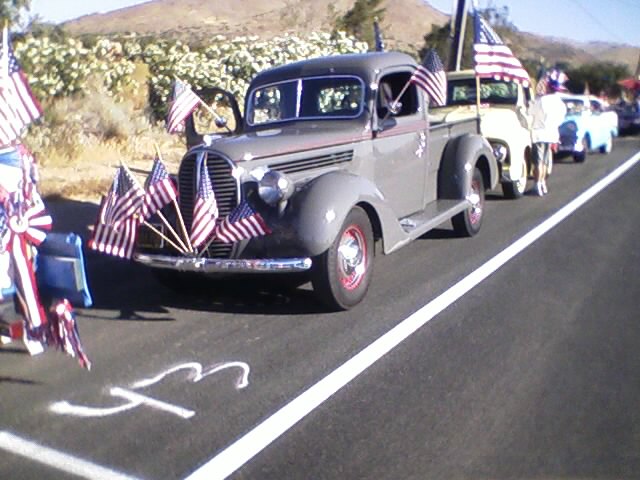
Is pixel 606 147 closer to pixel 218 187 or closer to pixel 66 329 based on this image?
pixel 218 187

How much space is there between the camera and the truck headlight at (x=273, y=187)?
269 inches

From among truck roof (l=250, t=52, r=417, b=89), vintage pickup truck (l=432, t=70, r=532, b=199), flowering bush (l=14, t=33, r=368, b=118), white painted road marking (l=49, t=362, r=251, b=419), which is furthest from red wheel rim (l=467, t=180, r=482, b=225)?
flowering bush (l=14, t=33, r=368, b=118)

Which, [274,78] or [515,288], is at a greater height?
[274,78]

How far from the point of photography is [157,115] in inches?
762

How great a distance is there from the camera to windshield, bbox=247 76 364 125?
332 inches

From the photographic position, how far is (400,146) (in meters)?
8.58

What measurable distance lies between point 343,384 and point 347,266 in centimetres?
183

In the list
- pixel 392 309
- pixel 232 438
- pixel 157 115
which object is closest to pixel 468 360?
pixel 392 309

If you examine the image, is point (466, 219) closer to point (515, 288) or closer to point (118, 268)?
point (515, 288)

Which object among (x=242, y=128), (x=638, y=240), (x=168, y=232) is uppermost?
(x=242, y=128)

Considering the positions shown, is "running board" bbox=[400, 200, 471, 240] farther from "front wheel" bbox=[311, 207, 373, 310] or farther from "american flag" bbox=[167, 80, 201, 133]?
"american flag" bbox=[167, 80, 201, 133]

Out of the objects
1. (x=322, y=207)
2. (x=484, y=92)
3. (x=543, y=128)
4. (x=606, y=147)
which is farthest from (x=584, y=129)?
(x=322, y=207)

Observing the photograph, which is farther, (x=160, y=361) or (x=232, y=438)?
(x=160, y=361)

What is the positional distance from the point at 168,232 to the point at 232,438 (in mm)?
2732
